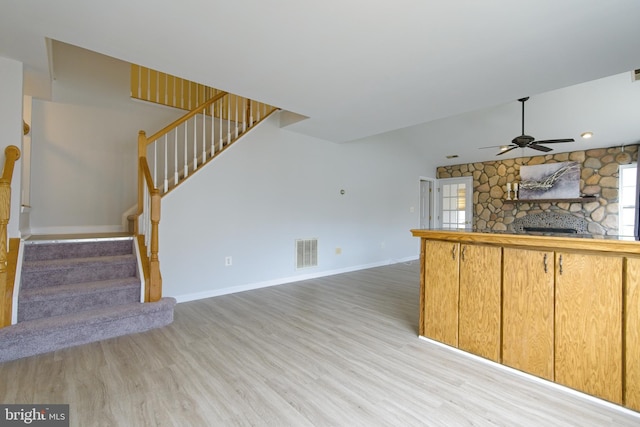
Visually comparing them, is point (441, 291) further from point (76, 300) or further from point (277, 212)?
point (76, 300)

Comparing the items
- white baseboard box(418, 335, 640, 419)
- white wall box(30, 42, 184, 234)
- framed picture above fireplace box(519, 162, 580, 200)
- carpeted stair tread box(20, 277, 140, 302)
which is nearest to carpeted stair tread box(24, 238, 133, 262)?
carpeted stair tread box(20, 277, 140, 302)

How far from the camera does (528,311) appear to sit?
1.98m

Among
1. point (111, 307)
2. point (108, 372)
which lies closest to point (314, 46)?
point (108, 372)

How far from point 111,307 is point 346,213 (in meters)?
3.78

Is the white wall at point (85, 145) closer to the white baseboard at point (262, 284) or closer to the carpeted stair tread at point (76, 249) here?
the carpeted stair tread at point (76, 249)

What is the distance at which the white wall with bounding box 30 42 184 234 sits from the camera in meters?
3.75

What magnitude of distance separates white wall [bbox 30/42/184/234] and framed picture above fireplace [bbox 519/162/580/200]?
285 inches

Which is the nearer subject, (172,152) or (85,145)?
(85,145)

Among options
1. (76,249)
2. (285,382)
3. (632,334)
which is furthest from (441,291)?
(76,249)

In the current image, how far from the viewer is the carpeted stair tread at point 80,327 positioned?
85.3 inches

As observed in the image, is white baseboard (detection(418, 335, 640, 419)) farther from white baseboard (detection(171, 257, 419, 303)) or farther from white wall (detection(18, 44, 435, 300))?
white wall (detection(18, 44, 435, 300))

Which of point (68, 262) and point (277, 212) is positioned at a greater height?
point (277, 212)

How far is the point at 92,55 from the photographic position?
396 cm

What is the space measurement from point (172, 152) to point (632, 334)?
5.05 meters
